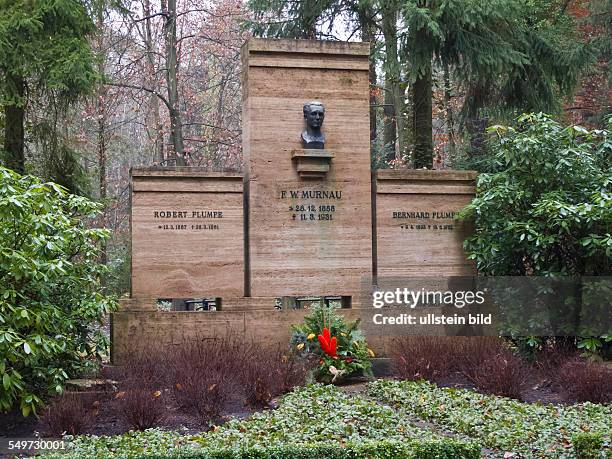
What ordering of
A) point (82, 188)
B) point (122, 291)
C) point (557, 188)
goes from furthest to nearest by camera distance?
point (122, 291) < point (82, 188) < point (557, 188)

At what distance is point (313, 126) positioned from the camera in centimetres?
1074

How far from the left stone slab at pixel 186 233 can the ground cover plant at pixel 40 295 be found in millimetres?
1371

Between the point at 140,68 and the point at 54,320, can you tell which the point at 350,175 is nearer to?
the point at 54,320

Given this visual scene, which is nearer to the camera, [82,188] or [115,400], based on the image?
[115,400]

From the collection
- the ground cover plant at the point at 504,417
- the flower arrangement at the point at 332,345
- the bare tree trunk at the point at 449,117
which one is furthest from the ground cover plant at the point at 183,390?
the bare tree trunk at the point at 449,117

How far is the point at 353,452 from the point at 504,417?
2.06 m

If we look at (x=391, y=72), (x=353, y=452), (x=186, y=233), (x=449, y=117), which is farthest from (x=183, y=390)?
(x=449, y=117)

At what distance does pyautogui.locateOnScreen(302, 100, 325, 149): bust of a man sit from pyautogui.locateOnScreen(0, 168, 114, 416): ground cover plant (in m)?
3.16

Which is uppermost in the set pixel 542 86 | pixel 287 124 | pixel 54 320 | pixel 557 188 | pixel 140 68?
pixel 140 68

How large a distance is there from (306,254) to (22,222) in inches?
168

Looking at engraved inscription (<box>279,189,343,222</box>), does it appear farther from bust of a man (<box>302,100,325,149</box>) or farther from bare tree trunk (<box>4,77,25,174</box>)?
bare tree trunk (<box>4,77,25,174</box>)

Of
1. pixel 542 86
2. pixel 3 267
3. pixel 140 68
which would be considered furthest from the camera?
pixel 140 68

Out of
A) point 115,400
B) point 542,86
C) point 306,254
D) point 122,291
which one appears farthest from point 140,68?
point 115,400

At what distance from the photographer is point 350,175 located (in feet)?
36.1
